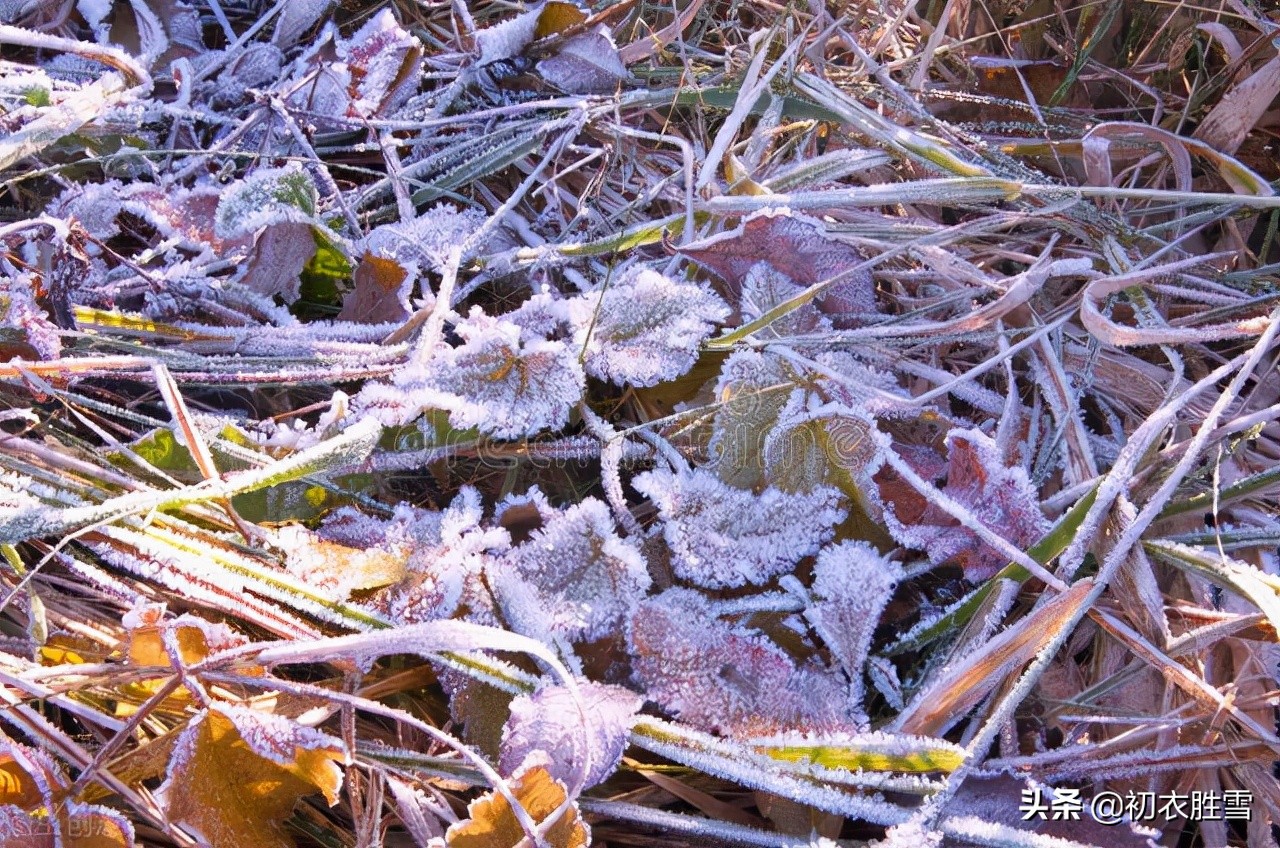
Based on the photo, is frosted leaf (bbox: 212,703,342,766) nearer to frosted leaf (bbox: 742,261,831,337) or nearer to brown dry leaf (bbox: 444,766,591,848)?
brown dry leaf (bbox: 444,766,591,848)

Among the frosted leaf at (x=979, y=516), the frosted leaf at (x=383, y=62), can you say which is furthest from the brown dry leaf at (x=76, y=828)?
the frosted leaf at (x=383, y=62)

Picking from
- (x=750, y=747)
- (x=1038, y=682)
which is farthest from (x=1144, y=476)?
(x=750, y=747)

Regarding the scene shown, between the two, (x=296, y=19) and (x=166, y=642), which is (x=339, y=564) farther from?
(x=296, y=19)

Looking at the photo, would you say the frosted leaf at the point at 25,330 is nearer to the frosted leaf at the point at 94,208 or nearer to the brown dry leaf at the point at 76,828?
the frosted leaf at the point at 94,208

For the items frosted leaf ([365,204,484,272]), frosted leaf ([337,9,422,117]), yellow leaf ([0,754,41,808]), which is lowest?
yellow leaf ([0,754,41,808])

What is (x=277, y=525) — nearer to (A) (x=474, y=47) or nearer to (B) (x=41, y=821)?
(B) (x=41, y=821)

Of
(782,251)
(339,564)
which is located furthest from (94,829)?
(782,251)

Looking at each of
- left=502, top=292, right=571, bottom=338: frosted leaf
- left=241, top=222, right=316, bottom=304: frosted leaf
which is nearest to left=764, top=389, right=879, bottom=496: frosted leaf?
left=502, top=292, right=571, bottom=338: frosted leaf
